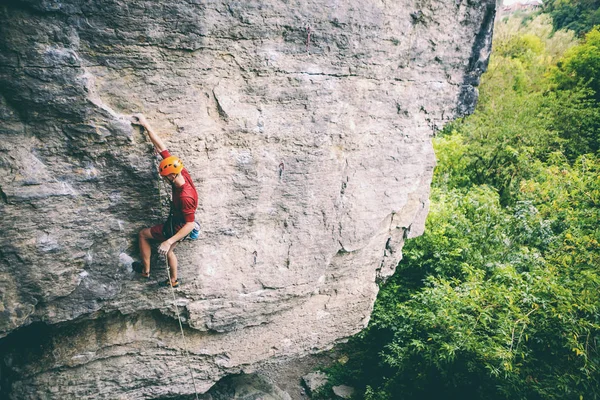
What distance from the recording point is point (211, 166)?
373 centimetres

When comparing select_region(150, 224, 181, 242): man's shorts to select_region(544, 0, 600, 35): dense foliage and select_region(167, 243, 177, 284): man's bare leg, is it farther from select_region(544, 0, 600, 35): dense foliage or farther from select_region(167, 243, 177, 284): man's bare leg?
select_region(544, 0, 600, 35): dense foliage

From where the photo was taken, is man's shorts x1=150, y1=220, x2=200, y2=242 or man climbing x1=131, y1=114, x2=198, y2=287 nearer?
man climbing x1=131, y1=114, x2=198, y2=287

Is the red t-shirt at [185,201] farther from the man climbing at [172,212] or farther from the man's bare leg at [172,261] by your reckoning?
the man's bare leg at [172,261]

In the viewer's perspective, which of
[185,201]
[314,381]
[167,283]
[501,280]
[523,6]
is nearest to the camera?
[185,201]

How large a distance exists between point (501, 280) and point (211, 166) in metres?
4.84

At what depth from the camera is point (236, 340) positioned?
15.7 feet

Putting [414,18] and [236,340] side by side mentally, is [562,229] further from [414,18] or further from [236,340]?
[236,340]

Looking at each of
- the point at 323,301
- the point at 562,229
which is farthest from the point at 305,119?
the point at 562,229

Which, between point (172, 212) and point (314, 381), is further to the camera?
point (314, 381)

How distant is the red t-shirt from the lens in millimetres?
3391

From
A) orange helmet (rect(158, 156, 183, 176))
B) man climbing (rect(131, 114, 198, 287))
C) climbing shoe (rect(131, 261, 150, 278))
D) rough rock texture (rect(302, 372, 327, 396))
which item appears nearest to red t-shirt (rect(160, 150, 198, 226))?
man climbing (rect(131, 114, 198, 287))

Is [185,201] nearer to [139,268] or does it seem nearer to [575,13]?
[139,268]

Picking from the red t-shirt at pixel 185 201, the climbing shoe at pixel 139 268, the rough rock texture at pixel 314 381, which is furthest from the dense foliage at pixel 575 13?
the climbing shoe at pixel 139 268

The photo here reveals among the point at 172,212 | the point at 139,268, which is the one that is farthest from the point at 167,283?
the point at 172,212
